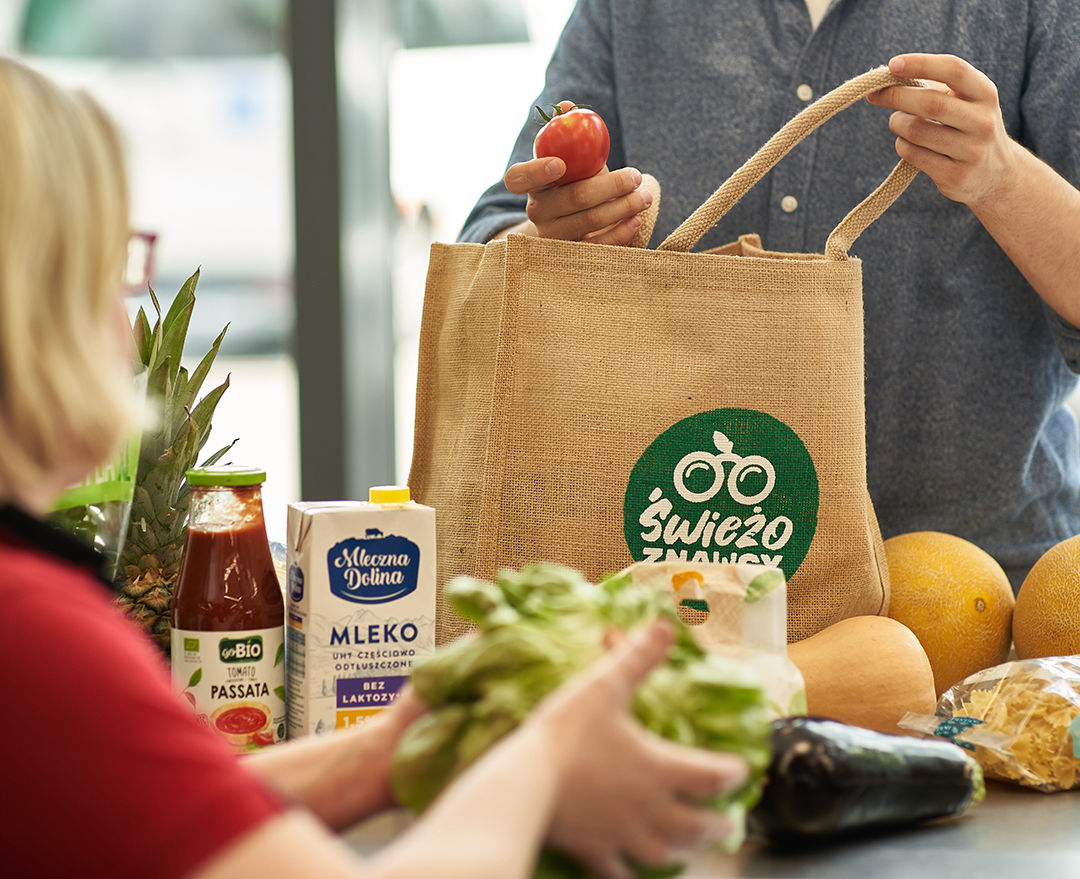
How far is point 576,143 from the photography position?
112 cm

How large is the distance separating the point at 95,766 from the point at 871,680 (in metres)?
0.71

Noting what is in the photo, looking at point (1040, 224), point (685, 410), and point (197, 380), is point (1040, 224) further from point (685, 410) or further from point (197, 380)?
point (197, 380)

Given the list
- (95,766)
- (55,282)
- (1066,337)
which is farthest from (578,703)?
(1066,337)

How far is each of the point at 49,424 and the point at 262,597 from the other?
1.31ft

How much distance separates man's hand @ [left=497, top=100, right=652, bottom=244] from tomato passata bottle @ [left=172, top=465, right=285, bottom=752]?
1.47ft

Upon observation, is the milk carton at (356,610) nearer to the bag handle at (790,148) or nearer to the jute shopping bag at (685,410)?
the jute shopping bag at (685,410)

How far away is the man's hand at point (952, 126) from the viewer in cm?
101

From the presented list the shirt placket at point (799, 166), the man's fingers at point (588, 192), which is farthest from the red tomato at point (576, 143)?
the shirt placket at point (799, 166)

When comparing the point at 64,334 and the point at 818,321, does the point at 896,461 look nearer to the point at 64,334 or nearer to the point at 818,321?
the point at 818,321

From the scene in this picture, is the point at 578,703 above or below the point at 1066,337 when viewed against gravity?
below

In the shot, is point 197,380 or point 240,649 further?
point 197,380

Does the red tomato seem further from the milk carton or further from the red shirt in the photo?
the red shirt

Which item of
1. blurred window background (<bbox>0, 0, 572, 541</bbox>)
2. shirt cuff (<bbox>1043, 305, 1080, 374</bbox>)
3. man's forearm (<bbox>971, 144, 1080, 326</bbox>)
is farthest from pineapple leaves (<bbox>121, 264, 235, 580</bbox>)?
blurred window background (<bbox>0, 0, 572, 541</bbox>)

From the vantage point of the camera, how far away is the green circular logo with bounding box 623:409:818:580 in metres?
1.02
